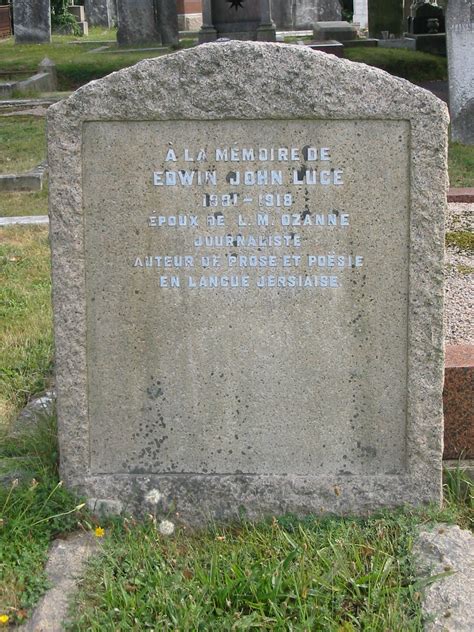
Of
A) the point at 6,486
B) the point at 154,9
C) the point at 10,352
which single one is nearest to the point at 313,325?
the point at 6,486

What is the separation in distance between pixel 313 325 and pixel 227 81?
78 cm

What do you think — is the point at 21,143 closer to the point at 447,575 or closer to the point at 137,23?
the point at 447,575

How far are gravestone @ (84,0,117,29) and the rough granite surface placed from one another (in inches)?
1325

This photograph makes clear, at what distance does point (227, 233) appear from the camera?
2.96 meters

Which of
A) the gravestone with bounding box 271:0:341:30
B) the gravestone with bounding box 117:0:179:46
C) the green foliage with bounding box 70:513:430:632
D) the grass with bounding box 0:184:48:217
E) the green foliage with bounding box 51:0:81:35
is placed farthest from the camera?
the green foliage with bounding box 51:0:81:35

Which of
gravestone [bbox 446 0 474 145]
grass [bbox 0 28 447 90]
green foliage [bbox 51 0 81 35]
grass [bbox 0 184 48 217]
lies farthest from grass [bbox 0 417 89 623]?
green foliage [bbox 51 0 81 35]

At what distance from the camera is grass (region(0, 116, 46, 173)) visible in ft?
32.2

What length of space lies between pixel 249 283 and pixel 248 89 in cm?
Result: 58

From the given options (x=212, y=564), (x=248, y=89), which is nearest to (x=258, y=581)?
(x=212, y=564)

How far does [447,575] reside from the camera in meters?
2.62

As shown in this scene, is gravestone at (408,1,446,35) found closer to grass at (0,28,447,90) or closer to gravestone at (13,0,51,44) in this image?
grass at (0,28,447,90)

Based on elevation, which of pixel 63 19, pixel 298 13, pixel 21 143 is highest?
pixel 63 19

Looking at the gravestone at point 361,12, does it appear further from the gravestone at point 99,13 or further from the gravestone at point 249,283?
the gravestone at point 249,283

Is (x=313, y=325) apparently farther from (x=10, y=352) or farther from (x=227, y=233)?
(x=10, y=352)
